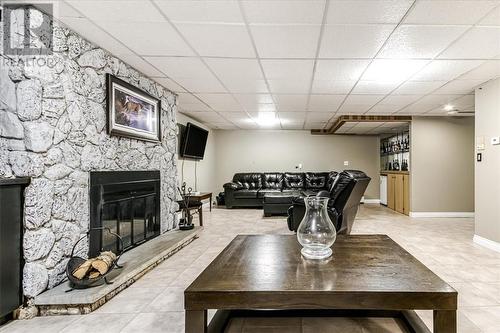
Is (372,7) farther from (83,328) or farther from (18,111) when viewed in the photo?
(83,328)

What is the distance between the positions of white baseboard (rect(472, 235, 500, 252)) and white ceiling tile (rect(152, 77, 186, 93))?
4907mm

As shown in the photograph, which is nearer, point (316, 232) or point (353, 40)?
point (316, 232)

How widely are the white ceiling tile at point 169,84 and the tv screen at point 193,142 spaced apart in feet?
5.84

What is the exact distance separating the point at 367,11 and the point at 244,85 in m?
2.20

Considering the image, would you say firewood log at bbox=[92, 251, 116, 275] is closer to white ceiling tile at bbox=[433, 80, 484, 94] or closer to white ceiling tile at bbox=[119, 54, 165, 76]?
white ceiling tile at bbox=[119, 54, 165, 76]

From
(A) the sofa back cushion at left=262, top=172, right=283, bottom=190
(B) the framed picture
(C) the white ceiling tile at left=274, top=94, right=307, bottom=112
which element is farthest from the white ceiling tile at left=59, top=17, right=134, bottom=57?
(A) the sofa back cushion at left=262, top=172, right=283, bottom=190

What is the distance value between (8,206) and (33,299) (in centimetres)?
72

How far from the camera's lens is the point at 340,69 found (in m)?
3.42

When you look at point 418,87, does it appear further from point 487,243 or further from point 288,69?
point 487,243

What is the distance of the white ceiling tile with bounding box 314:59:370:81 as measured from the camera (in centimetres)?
319

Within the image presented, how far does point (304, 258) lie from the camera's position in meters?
1.84

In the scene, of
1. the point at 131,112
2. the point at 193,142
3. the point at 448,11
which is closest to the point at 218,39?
the point at 131,112

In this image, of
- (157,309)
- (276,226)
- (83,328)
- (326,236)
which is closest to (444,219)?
(276,226)

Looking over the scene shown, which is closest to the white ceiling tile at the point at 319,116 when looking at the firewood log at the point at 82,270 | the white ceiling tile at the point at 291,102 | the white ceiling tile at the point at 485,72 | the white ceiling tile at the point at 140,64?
the white ceiling tile at the point at 291,102
